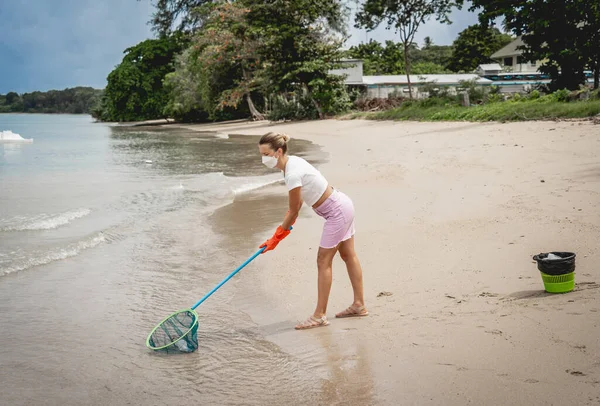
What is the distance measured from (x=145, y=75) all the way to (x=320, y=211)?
5735 cm

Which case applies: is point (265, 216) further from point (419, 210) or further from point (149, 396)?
point (149, 396)

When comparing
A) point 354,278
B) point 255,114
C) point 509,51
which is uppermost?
point 509,51

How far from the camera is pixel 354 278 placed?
4.90 meters

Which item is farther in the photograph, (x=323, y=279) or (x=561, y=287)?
(x=323, y=279)

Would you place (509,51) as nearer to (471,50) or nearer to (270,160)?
(471,50)

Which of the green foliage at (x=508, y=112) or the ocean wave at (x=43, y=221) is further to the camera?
the green foliage at (x=508, y=112)

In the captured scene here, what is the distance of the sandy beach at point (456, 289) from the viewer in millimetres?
3482

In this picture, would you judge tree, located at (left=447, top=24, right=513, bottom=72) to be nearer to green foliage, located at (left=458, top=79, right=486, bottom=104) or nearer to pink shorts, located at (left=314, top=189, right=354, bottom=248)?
green foliage, located at (left=458, top=79, right=486, bottom=104)

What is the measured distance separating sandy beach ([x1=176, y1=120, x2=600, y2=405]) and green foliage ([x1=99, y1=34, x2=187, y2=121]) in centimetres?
5084

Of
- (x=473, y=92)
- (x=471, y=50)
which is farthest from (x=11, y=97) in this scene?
(x=473, y=92)

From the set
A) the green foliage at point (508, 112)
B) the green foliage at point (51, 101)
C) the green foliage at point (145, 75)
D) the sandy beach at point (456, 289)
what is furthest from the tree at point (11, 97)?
the sandy beach at point (456, 289)

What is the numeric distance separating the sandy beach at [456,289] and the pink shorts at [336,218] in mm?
701

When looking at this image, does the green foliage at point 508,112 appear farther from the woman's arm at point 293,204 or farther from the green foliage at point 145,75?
the green foliage at point 145,75

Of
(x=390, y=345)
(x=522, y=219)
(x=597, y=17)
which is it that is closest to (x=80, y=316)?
(x=390, y=345)
